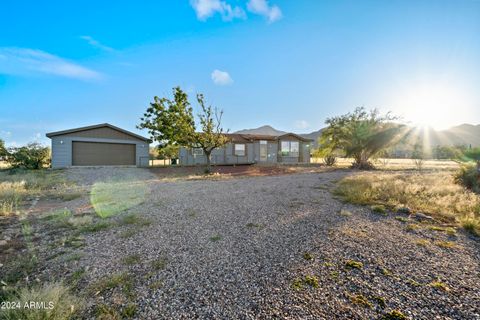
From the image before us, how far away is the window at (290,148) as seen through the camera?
2444 cm

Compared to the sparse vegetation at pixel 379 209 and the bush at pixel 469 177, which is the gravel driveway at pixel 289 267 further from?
the bush at pixel 469 177

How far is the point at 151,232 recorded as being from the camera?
4043mm

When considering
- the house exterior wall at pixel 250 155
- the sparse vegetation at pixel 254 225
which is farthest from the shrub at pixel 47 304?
the house exterior wall at pixel 250 155

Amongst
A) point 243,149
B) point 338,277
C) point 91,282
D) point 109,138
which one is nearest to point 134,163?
point 109,138

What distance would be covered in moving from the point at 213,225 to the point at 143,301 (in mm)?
2246

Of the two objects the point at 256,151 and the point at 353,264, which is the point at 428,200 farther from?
the point at 256,151

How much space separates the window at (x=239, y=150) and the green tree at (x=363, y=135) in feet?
30.0

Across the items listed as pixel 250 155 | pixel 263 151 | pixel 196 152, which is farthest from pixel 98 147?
pixel 263 151

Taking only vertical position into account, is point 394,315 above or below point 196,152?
below

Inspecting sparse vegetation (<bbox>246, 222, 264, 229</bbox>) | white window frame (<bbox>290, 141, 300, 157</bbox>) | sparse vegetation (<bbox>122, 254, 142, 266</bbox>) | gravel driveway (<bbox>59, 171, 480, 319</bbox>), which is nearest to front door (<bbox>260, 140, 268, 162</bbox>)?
white window frame (<bbox>290, 141, 300, 157</bbox>)

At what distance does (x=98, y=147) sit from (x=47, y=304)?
18.6 meters

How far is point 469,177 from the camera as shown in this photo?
829cm

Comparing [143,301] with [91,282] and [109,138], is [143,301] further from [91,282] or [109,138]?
[109,138]

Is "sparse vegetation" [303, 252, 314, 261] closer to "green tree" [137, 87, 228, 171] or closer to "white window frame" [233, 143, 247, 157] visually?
"green tree" [137, 87, 228, 171]
